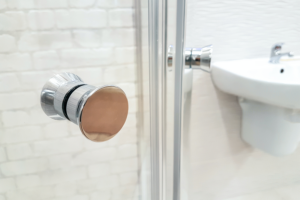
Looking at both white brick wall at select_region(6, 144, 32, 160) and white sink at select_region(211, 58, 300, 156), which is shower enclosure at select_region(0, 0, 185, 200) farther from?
white sink at select_region(211, 58, 300, 156)

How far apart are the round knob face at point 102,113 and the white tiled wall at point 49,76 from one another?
4.1 inches

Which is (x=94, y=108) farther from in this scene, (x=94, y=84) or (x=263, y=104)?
(x=263, y=104)

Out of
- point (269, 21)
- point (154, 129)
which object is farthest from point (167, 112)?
point (269, 21)

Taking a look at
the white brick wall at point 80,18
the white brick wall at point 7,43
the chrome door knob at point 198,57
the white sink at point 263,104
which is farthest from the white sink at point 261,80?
the white brick wall at point 7,43

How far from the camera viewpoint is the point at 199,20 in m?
0.89

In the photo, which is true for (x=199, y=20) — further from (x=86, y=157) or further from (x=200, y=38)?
(x=86, y=157)

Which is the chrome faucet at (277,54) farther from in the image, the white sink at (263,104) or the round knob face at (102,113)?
the round knob face at (102,113)

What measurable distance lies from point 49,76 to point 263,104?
0.84 meters

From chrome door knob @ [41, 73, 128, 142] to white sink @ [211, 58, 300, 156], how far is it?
69 cm

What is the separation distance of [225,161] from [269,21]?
2.04ft

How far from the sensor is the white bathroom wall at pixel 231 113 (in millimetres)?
905

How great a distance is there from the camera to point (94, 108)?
17 centimetres

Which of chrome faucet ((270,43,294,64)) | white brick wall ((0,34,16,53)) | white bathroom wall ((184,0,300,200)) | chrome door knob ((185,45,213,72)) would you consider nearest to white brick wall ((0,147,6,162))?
white brick wall ((0,34,16,53))

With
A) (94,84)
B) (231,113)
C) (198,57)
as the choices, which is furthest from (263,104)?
(94,84)
